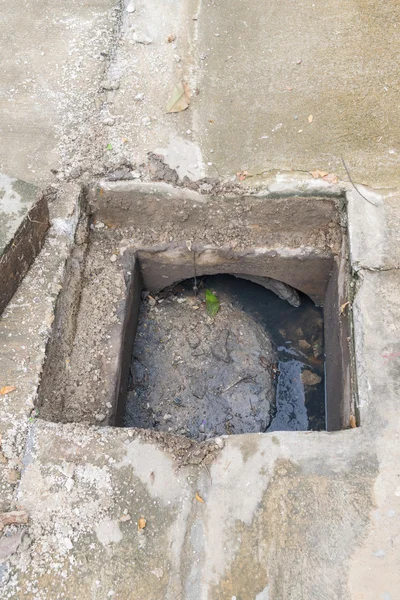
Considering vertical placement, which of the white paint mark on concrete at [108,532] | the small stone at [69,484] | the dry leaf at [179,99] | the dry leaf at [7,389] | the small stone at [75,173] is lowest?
the white paint mark on concrete at [108,532]

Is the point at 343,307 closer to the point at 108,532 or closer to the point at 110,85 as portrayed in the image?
the point at 108,532

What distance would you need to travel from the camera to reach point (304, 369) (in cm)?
327

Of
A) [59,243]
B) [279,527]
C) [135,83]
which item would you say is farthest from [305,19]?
[279,527]

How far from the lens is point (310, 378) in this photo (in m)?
3.23

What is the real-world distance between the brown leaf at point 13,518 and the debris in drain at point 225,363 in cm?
115

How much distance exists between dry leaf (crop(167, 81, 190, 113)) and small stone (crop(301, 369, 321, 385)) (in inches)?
72.8

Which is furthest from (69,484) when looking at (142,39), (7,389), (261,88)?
(142,39)

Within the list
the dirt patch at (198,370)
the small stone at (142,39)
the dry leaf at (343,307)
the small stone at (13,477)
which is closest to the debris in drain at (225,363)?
the dirt patch at (198,370)

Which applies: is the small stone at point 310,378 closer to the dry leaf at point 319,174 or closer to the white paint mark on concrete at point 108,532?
the dry leaf at point 319,174

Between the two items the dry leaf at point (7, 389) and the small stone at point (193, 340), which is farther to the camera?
the small stone at point (193, 340)

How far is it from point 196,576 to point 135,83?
2714 millimetres

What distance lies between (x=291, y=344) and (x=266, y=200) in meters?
1.15

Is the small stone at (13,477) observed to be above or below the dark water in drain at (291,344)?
below

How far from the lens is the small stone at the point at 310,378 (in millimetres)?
3205
